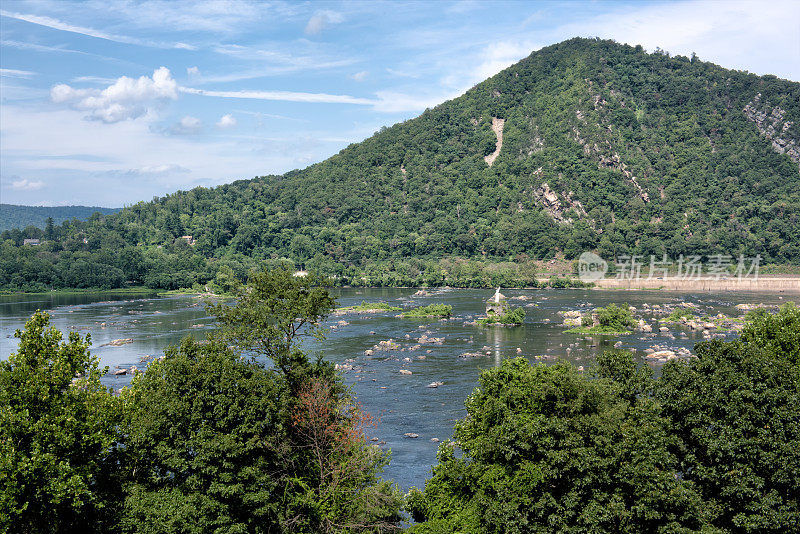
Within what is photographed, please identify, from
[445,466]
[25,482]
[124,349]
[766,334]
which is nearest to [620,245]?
[124,349]

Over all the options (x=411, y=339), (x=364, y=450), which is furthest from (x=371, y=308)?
(x=364, y=450)

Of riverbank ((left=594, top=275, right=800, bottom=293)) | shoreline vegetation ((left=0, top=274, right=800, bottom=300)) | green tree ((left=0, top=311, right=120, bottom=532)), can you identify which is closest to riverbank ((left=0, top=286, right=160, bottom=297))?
shoreline vegetation ((left=0, top=274, right=800, bottom=300))

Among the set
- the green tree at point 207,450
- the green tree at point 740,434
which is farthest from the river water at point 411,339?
the green tree at point 740,434

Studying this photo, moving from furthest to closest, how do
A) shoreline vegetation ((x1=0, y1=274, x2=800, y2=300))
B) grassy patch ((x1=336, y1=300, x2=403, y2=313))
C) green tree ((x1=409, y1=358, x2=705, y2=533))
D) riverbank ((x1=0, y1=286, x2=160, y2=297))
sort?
1. riverbank ((x1=0, y1=286, x2=160, y2=297))
2. shoreline vegetation ((x1=0, y1=274, x2=800, y2=300))
3. grassy patch ((x1=336, y1=300, x2=403, y2=313))
4. green tree ((x1=409, y1=358, x2=705, y2=533))

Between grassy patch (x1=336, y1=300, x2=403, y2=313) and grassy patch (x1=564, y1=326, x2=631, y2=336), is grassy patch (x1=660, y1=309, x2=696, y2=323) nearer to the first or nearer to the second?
grassy patch (x1=564, y1=326, x2=631, y2=336)

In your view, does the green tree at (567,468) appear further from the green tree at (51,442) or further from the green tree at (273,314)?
the green tree at (51,442)

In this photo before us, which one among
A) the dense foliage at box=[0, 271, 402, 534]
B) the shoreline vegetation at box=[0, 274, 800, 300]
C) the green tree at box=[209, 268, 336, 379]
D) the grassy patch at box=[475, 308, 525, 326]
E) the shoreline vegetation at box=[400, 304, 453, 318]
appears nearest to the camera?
the dense foliage at box=[0, 271, 402, 534]
